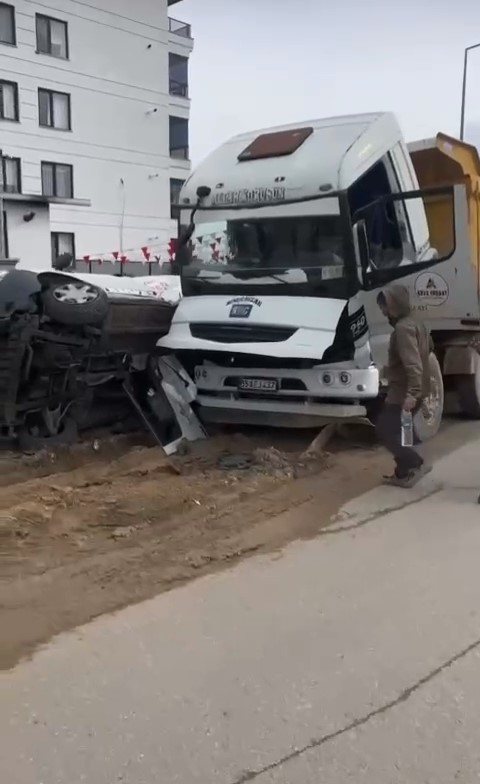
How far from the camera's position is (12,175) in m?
32.4

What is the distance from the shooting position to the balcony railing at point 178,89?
4181 cm

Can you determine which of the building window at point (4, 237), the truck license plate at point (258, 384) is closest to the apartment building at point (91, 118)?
the building window at point (4, 237)

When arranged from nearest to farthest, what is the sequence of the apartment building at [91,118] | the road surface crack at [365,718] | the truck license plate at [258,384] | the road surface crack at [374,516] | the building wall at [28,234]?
1. the road surface crack at [365,718]
2. the road surface crack at [374,516]
3. the truck license plate at [258,384]
4. the building wall at [28,234]
5. the apartment building at [91,118]

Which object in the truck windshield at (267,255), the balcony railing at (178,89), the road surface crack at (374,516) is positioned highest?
the balcony railing at (178,89)

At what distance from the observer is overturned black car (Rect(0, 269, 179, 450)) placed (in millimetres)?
7227

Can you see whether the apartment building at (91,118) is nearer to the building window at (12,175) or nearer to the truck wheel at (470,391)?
the building window at (12,175)

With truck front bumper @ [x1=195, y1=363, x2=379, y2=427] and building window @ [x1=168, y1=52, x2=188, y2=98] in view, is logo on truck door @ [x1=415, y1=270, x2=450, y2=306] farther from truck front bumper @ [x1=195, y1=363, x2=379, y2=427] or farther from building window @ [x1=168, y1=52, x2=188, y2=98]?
building window @ [x1=168, y1=52, x2=188, y2=98]

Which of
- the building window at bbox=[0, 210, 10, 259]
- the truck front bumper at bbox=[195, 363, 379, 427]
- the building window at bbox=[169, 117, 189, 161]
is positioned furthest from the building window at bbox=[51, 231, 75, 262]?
the truck front bumper at bbox=[195, 363, 379, 427]

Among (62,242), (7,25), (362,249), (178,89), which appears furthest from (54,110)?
(362,249)

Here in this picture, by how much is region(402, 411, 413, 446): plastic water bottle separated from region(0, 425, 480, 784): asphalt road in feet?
5.50

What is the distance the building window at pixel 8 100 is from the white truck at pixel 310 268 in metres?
25.6

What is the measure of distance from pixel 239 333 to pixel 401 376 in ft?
5.26

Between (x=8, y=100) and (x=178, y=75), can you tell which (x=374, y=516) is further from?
(x=178, y=75)

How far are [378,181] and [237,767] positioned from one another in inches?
254
